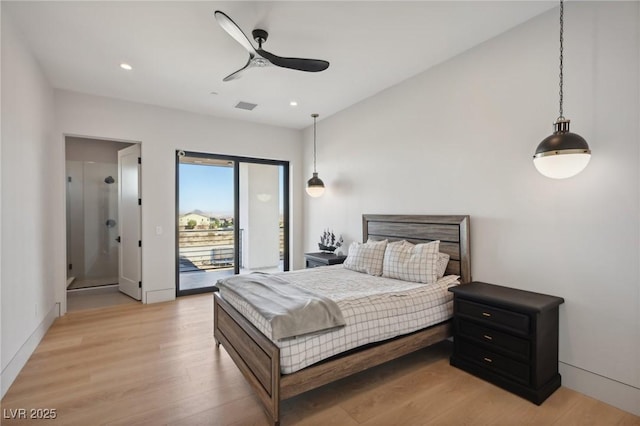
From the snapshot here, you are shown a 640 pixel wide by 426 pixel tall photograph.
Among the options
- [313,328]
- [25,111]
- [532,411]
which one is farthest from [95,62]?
[532,411]

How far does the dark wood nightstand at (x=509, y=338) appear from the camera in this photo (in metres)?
2.23

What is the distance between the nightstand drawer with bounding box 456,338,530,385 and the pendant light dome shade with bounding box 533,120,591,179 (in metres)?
1.45

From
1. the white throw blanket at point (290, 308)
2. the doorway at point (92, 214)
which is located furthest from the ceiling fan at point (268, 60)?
the doorway at point (92, 214)

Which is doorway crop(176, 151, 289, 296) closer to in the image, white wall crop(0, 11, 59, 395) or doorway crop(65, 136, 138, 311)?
doorway crop(65, 136, 138, 311)

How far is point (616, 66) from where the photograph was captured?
218cm

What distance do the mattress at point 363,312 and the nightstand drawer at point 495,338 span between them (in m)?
0.22

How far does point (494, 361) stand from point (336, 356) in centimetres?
132

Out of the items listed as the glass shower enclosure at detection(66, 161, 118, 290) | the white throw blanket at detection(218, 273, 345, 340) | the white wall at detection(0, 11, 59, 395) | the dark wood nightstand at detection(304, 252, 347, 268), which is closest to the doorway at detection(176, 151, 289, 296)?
the dark wood nightstand at detection(304, 252, 347, 268)

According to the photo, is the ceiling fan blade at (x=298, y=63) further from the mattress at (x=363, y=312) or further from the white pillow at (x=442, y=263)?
the white pillow at (x=442, y=263)

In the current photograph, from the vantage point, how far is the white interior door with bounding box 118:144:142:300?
4.78 meters

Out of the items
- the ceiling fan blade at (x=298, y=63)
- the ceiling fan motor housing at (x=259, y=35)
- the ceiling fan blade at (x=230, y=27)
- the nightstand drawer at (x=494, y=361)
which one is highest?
the ceiling fan motor housing at (x=259, y=35)

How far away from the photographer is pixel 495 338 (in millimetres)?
2445

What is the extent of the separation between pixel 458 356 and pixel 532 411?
2.14 ft

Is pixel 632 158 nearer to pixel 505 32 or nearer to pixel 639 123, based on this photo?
pixel 639 123
